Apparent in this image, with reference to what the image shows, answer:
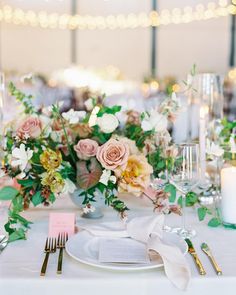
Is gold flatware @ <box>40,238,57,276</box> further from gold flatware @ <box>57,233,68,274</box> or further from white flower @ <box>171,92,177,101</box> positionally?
white flower @ <box>171,92,177,101</box>

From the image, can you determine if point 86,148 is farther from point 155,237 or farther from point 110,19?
point 110,19

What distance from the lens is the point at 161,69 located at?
7453mm

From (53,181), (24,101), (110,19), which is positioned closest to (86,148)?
(53,181)

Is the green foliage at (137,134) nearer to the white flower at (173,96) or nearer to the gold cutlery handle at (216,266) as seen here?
the white flower at (173,96)

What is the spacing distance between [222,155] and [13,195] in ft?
1.99

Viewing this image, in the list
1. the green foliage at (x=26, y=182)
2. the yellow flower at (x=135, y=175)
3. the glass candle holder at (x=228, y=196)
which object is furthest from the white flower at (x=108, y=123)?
the glass candle holder at (x=228, y=196)

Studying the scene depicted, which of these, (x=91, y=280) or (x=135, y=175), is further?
(x=135, y=175)

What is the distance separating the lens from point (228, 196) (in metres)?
1.21

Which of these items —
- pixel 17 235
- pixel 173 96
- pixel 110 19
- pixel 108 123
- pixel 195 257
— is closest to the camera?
pixel 195 257

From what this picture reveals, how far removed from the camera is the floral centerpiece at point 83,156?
3.57ft

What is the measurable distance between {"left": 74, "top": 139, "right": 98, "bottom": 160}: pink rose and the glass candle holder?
37 cm

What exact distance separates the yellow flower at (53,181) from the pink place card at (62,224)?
70mm

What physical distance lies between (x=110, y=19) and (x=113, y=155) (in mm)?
6484

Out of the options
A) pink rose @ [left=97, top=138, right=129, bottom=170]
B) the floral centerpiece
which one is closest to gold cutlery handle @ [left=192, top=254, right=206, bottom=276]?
the floral centerpiece
